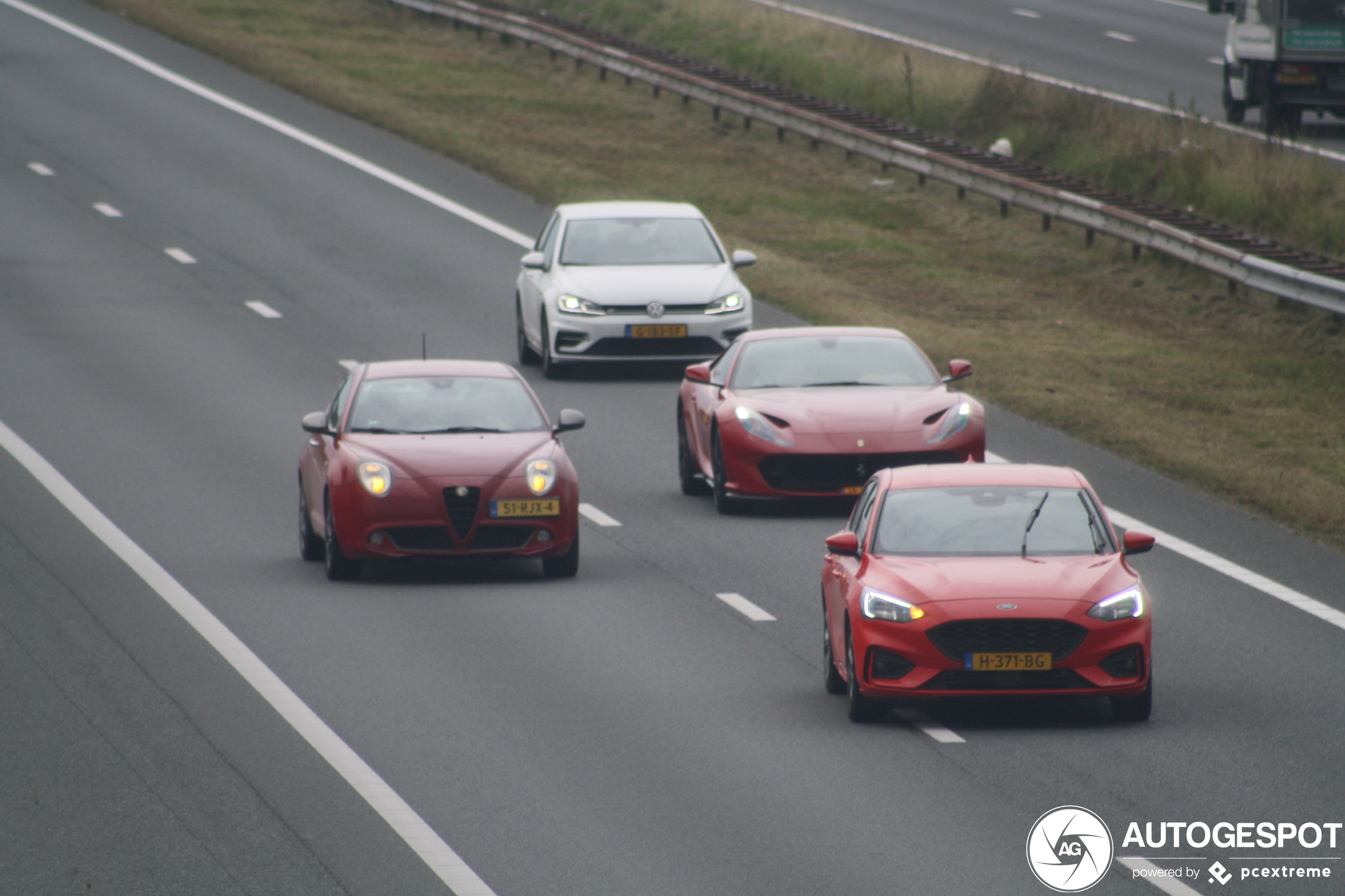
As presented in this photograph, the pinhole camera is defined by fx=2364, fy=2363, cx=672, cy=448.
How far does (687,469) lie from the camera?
19656mm

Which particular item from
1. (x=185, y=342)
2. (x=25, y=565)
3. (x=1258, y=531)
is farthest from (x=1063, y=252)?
(x=25, y=565)

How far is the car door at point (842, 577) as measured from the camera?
40.8 ft

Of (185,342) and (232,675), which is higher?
(232,675)

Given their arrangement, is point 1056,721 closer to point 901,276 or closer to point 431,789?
point 431,789

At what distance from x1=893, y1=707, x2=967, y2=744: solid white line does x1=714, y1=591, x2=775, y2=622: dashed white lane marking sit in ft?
7.87

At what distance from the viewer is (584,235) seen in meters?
26.8

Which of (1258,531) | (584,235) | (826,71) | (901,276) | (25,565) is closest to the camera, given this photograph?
(25,565)

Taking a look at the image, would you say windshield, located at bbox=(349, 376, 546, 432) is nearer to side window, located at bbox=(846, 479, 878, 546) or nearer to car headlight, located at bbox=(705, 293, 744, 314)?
side window, located at bbox=(846, 479, 878, 546)

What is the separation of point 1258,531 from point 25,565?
9.00 metres

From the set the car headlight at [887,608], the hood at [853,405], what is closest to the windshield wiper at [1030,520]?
the car headlight at [887,608]

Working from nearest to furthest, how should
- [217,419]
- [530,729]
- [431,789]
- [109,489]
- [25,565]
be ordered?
[431,789]
[530,729]
[25,565]
[109,489]
[217,419]

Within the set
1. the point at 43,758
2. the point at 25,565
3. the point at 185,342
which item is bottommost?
the point at 185,342

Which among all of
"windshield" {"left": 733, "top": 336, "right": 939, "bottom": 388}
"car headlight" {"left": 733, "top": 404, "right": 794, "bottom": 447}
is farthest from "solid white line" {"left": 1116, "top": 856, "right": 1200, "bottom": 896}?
"windshield" {"left": 733, "top": 336, "right": 939, "bottom": 388}

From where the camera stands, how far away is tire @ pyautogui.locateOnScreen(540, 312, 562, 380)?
25500 millimetres
